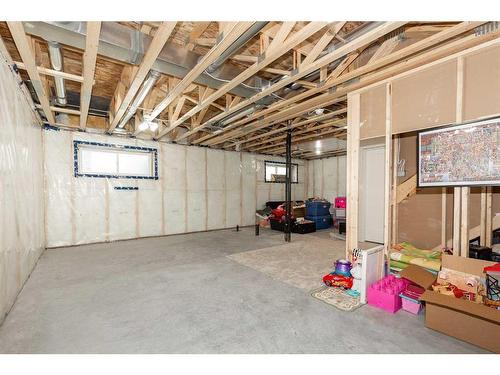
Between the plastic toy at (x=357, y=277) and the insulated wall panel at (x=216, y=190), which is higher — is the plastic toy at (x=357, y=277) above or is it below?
below

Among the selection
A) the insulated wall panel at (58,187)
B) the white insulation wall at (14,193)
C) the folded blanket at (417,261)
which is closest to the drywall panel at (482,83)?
the folded blanket at (417,261)

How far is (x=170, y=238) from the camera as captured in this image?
6074 millimetres

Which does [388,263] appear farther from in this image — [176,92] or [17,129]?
[17,129]

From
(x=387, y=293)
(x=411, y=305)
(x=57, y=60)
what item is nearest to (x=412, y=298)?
(x=411, y=305)

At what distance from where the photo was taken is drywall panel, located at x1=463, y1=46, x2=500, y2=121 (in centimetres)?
211

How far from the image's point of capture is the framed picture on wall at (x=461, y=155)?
6.84ft

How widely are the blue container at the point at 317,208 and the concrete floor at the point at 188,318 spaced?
14.8 ft

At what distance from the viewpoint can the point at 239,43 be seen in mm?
2160

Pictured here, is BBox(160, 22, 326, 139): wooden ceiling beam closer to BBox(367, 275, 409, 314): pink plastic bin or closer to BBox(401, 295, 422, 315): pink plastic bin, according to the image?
BBox(367, 275, 409, 314): pink plastic bin

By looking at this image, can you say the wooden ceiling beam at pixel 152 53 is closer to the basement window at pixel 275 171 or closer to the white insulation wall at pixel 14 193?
the white insulation wall at pixel 14 193

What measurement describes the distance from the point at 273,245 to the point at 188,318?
129 inches

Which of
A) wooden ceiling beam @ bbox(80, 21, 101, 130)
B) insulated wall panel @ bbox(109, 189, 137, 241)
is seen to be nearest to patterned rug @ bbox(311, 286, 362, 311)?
wooden ceiling beam @ bbox(80, 21, 101, 130)

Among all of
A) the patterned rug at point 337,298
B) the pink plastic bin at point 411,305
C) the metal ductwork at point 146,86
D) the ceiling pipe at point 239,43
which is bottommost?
the patterned rug at point 337,298

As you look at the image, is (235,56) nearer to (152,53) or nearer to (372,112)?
(152,53)
